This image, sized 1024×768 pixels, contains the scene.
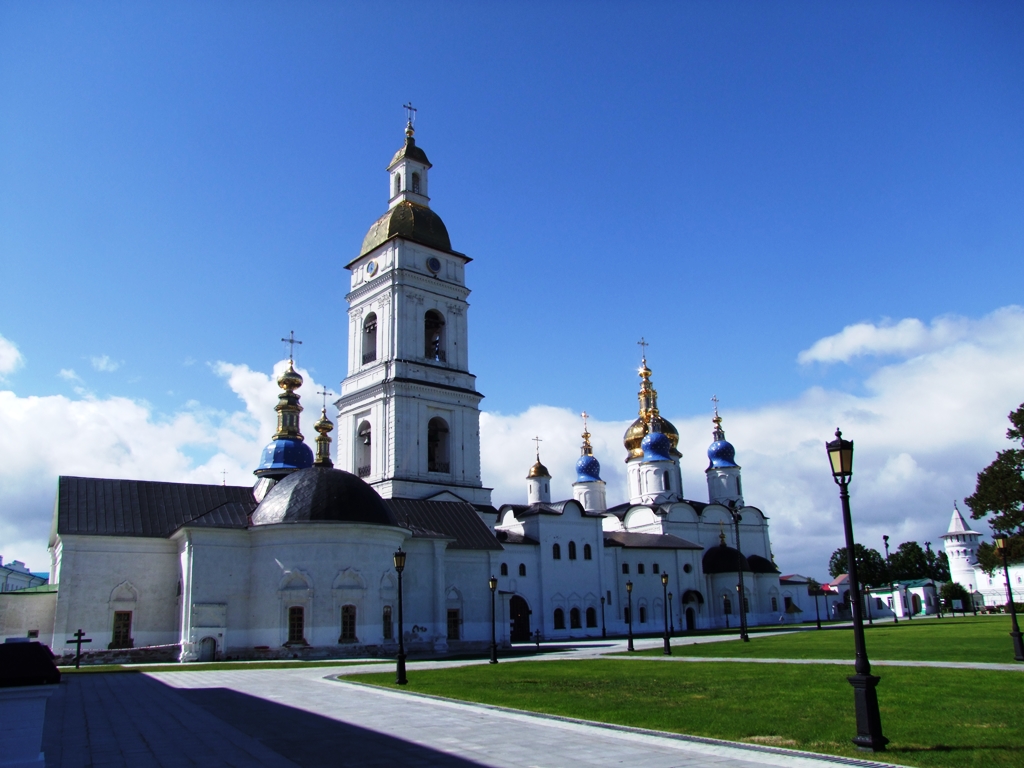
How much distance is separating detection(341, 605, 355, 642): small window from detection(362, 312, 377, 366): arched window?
18353 millimetres

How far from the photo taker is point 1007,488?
4066 centimetres

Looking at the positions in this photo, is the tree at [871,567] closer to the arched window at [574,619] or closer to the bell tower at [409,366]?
the arched window at [574,619]

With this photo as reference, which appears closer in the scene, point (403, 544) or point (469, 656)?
point (469, 656)

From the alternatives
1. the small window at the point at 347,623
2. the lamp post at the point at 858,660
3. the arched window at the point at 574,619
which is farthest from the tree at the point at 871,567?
the lamp post at the point at 858,660

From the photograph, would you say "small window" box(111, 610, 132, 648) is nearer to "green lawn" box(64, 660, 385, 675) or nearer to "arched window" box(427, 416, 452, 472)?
"green lawn" box(64, 660, 385, 675)

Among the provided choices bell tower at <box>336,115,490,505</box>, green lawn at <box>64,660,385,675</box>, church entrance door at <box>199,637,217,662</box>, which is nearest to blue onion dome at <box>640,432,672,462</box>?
bell tower at <box>336,115,490,505</box>

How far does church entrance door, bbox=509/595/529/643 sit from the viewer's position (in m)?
49.4

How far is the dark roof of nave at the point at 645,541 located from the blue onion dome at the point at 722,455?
12073 mm

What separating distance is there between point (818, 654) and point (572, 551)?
2776 cm

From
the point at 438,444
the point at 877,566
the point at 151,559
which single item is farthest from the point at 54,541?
the point at 877,566

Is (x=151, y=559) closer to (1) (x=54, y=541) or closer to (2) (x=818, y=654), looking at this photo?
(1) (x=54, y=541)

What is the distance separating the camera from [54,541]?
37.6 metres

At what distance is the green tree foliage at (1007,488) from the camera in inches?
1599

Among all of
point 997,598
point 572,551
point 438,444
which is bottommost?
point 997,598
